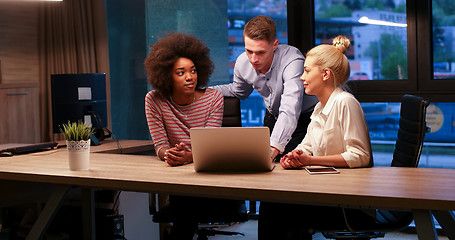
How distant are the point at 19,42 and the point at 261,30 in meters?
2.88

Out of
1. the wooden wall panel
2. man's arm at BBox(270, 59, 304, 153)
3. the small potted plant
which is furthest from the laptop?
the wooden wall panel

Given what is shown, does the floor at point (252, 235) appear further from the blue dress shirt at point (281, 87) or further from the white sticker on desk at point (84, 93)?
the white sticker on desk at point (84, 93)

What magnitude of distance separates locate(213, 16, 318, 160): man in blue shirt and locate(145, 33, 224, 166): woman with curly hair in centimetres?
30

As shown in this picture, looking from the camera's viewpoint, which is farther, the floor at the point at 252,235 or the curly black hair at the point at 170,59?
the floor at the point at 252,235

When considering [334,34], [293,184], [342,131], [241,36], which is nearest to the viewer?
[293,184]

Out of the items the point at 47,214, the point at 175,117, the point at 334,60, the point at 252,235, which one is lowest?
the point at 252,235

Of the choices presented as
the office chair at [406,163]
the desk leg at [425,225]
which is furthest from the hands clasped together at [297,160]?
the desk leg at [425,225]

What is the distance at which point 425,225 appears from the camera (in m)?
1.69

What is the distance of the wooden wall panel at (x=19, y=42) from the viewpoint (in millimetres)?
4738

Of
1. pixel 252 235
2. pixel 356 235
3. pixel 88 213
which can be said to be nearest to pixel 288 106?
pixel 356 235

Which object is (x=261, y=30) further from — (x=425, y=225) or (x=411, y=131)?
(x=425, y=225)

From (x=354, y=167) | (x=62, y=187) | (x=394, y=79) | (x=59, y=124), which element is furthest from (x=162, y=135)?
(x=394, y=79)

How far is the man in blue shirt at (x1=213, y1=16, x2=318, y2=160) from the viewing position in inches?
107

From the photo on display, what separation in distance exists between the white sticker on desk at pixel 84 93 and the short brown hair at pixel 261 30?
1.54 meters
